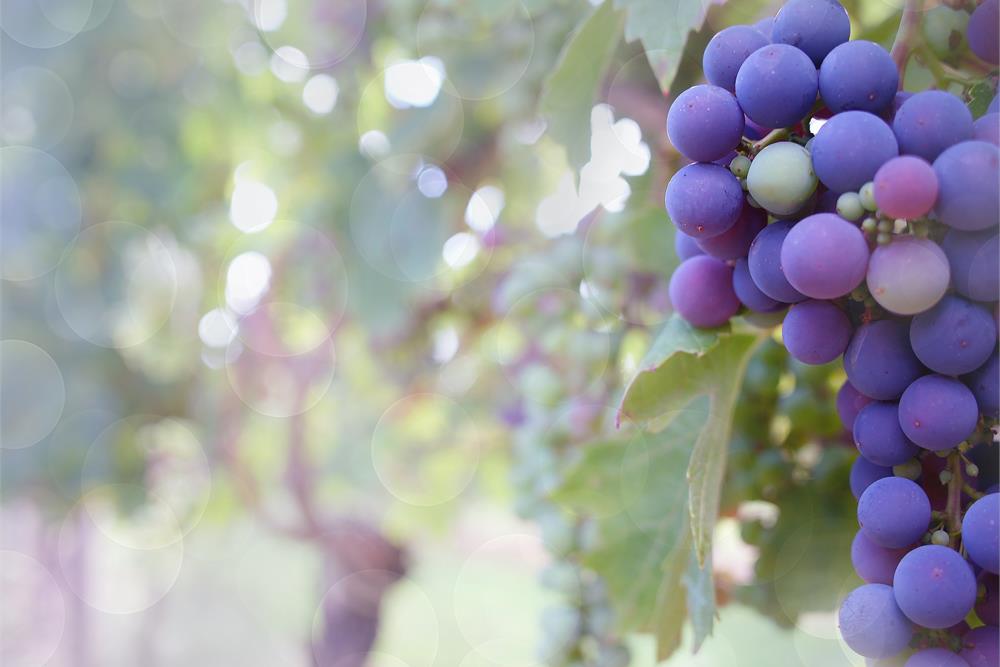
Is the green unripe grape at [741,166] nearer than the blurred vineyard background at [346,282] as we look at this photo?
Yes

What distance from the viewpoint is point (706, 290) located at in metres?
0.40

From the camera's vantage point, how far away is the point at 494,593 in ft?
15.7

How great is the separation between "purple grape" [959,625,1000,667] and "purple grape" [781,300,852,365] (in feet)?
0.38

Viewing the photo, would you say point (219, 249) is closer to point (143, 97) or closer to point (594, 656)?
point (143, 97)

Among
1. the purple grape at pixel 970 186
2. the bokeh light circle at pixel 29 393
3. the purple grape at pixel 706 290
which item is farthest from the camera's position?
the bokeh light circle at pixel 29 393

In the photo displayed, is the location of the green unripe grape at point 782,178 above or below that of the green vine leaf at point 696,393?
above

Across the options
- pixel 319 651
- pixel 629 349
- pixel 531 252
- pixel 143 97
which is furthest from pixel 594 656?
pixel 143 97

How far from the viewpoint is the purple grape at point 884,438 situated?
0.34 meters

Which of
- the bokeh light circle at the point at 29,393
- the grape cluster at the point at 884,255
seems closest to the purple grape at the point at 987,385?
the grape cluster at the point at 884,255

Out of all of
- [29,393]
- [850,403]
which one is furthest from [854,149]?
[29,393]

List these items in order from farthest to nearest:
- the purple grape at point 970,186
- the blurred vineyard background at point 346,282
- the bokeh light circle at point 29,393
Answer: the bokeh light circle at point 29,393, the blurred vineyard background at point 346,282, the purple grape at point 970,186

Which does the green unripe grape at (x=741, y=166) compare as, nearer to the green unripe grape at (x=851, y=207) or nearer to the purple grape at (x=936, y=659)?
the green unripe grape at (x=851, y=207)

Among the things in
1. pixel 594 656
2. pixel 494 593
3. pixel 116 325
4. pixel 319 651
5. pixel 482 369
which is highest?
pixel 594 656

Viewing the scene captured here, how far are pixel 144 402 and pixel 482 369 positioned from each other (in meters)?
0.80
